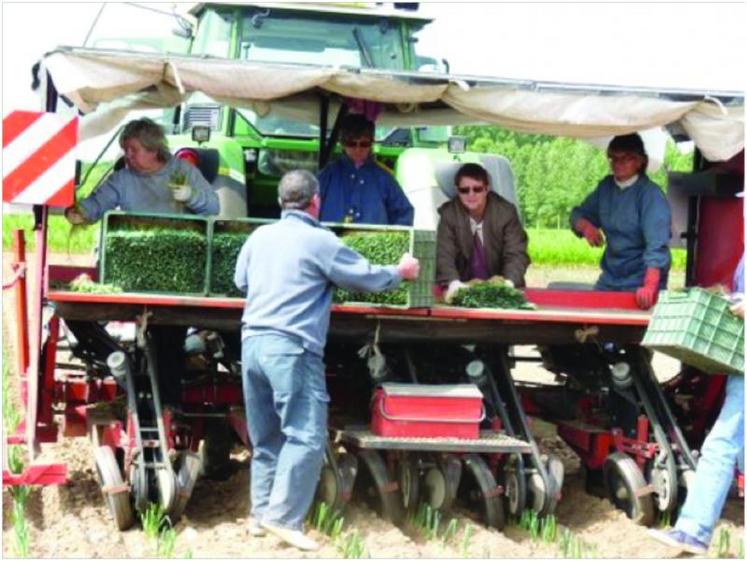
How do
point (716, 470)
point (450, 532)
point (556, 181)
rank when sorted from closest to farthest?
Result: point (716, 470), point (450, 532), point (556, 181)

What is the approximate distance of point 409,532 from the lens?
8.44m

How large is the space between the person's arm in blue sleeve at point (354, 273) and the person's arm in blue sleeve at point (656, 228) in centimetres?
213

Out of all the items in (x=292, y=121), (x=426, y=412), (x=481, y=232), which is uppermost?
(x=292, y=121)

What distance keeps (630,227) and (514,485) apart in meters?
1.85

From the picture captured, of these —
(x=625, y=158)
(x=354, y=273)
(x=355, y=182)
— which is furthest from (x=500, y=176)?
(x=354, y=273)

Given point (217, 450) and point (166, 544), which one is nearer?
point (166, 544)

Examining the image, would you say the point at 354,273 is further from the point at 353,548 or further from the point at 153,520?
the point at 153,520

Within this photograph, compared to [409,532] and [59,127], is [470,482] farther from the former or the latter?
[59,127]

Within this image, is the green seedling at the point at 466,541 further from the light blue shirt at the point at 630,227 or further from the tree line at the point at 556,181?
the tree line at the point at 556,181

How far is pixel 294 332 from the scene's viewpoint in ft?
25.0

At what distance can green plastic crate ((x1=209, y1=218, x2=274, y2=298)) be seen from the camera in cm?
838

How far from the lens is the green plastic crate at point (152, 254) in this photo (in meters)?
8.23

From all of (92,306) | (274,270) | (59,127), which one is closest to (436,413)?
(274,270)

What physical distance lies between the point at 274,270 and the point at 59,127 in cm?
149
